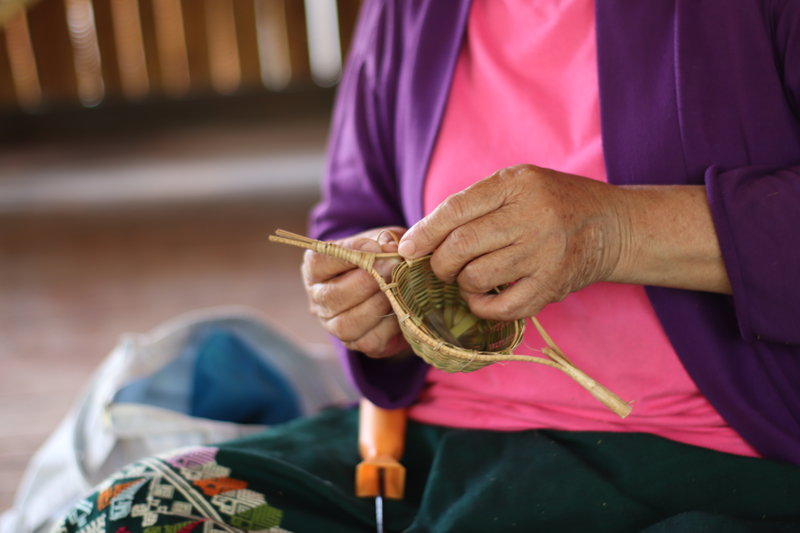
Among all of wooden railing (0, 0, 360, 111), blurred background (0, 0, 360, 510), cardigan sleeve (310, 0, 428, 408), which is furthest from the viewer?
wooden railing (0, 0, 360, 111)

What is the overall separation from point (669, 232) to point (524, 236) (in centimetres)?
15

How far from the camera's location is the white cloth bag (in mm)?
1266

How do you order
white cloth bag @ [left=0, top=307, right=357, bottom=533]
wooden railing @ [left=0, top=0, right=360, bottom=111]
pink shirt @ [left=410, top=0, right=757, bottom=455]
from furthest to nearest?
wooden railing @ [left=0, top=0, right=360, bottom=111], white cloth bag @ [left=0, top=307, right=357, bottom=533], pink shirt @ [left=410, top=0, right=757, bottom=455]

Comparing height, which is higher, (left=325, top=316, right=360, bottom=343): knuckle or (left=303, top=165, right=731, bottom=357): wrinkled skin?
(left=303, top=165, right=731, bottom=357): wrinkled skin

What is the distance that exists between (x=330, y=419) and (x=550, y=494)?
1.25ft

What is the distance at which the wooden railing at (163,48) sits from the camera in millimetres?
4895

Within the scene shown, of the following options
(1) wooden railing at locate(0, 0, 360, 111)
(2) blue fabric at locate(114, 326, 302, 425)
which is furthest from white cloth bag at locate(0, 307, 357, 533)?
(1) wooden railing at locate(0, 0, 360, 111)

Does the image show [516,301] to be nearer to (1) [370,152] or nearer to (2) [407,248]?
(2) [407,248]

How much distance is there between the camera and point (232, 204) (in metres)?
4.06

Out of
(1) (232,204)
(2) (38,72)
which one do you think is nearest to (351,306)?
(1) (232,204)

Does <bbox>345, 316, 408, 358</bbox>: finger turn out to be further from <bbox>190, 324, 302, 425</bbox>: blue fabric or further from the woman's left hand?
<bbox>190, 324, 302, 425</bbox>: blue fabric

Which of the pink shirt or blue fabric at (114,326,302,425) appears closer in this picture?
the pink shirt

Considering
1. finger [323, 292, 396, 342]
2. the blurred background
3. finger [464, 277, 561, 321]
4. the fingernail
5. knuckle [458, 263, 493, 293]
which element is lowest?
the blurred background

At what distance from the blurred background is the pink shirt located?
78.7 inches
